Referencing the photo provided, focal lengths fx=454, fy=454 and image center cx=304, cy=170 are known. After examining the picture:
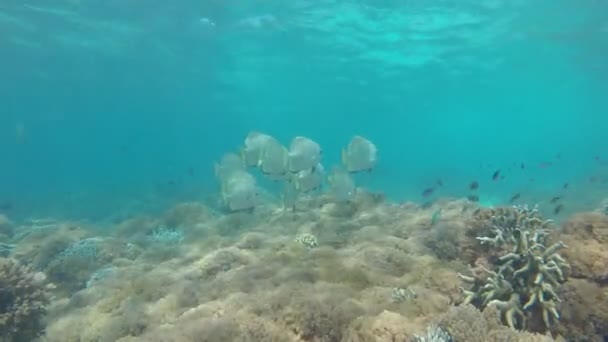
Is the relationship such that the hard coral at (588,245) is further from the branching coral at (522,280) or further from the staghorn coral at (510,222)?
the staghorn coral at (510,222)

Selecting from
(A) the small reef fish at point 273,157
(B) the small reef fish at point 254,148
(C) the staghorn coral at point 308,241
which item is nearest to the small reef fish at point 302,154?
(A) the small reef fish at point 273,157

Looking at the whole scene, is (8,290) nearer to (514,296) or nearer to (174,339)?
(174,339)

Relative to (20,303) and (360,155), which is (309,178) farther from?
(20,303)

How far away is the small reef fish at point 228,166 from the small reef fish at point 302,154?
1.98 meters

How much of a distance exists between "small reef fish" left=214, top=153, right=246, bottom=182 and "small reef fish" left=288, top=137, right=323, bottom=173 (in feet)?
6.50

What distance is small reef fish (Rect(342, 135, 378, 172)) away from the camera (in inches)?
422

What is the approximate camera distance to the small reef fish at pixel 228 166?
12.3 m

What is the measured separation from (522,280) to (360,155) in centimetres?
534

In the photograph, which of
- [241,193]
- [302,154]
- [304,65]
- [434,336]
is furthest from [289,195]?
[304,65]

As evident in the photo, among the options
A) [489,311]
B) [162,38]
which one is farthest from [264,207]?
[162,38]

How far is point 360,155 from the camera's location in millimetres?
10758

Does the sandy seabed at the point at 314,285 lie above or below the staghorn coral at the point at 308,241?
below

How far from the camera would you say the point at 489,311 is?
5.22 m

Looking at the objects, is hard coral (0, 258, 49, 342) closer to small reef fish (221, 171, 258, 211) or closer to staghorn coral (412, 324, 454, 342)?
small reef fish (221, 171, 258, 211)
